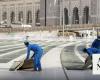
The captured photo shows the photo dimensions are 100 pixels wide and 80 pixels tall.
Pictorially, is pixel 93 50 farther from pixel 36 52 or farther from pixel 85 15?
pixel 85 15

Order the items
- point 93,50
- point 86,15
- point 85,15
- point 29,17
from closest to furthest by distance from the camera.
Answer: point 93,50 → point 85,15 → point 86,15 → point 29,17

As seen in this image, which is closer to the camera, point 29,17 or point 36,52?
point 36,52

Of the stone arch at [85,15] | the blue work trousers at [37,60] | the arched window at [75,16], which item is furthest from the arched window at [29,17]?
the blue work trousers at [37,60]

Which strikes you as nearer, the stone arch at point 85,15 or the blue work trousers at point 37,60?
the blue work trousers at point 37,60

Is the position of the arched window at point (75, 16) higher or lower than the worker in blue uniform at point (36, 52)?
lower

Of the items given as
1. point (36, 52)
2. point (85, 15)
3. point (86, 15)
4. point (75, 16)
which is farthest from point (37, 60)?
point (75, 16)

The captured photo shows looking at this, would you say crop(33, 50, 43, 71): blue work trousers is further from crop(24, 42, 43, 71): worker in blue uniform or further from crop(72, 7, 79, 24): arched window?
crop(72, 7, 79, 24): arched window

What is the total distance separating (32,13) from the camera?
338 ft

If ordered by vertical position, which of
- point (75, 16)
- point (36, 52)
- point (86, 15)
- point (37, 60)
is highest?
point (36, 52)

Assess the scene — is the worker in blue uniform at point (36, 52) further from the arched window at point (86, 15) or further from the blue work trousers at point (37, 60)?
the arched window at point (86, 15)

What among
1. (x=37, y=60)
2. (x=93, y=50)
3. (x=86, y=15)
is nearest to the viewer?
(x=93, y=50)

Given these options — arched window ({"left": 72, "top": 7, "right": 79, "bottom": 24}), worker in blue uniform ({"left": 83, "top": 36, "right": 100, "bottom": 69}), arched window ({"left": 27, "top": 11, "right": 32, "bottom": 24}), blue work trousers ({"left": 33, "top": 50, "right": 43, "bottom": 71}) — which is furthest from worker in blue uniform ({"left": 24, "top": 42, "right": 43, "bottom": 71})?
arched window ({"left": 27, "top": 11, "right": 32, "bottom": 24})

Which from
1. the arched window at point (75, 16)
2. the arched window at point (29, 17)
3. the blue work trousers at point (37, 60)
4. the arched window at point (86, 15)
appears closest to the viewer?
the blue work trousers at point (37, 60)

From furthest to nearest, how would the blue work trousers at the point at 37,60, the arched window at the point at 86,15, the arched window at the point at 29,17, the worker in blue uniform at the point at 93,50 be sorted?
the arched window at the point at 29,17 → the arched window at the point at 86,15 → the blue work trousers at the point at 37,60 → the worker in blue uniform at the point at 93,50
